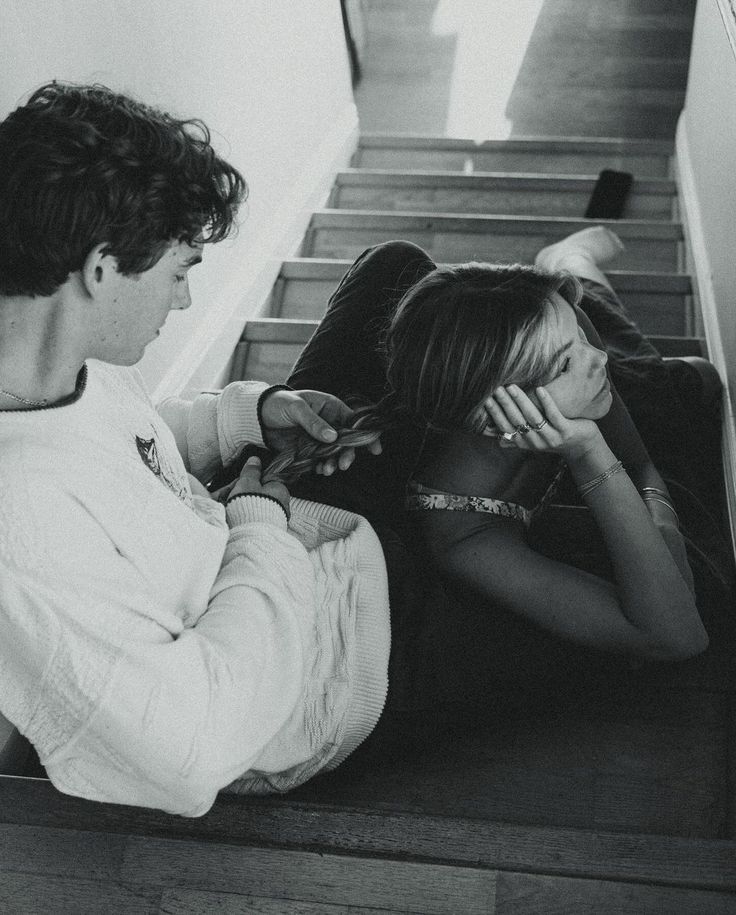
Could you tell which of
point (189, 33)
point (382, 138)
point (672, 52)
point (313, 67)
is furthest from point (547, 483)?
point (672, 52)

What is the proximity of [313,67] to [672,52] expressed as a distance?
220 centimetres

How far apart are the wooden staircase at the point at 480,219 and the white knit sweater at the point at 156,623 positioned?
1.52 metres

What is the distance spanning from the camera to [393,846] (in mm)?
1185

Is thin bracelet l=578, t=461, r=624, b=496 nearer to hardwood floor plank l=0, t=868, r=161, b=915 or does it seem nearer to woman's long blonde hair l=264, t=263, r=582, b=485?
woman's long blonde hair l=264, t=263, r=582, b=485

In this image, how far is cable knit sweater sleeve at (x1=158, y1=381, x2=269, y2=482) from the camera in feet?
5.42

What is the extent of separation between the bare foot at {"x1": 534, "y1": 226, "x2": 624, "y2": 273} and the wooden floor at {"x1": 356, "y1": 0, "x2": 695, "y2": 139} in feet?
5.83

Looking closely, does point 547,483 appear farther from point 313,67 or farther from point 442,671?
point 313,67

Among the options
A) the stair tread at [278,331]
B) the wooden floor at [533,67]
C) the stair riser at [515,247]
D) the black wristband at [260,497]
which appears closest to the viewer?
the black wristband at [260,497]

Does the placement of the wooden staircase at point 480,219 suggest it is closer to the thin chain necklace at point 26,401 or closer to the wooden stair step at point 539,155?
the wooden stair step at point 539,155

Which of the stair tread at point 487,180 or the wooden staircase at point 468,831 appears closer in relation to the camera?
the wooden staircase at point 468,831

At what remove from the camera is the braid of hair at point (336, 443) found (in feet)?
5.12

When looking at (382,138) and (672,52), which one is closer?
(382,138)

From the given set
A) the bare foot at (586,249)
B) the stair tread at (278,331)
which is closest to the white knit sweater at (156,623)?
the stair tread at (278,331)

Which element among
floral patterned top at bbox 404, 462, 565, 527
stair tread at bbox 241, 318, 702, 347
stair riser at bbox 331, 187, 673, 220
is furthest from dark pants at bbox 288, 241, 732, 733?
stair riser at bbox 331, 187, 673, 220
